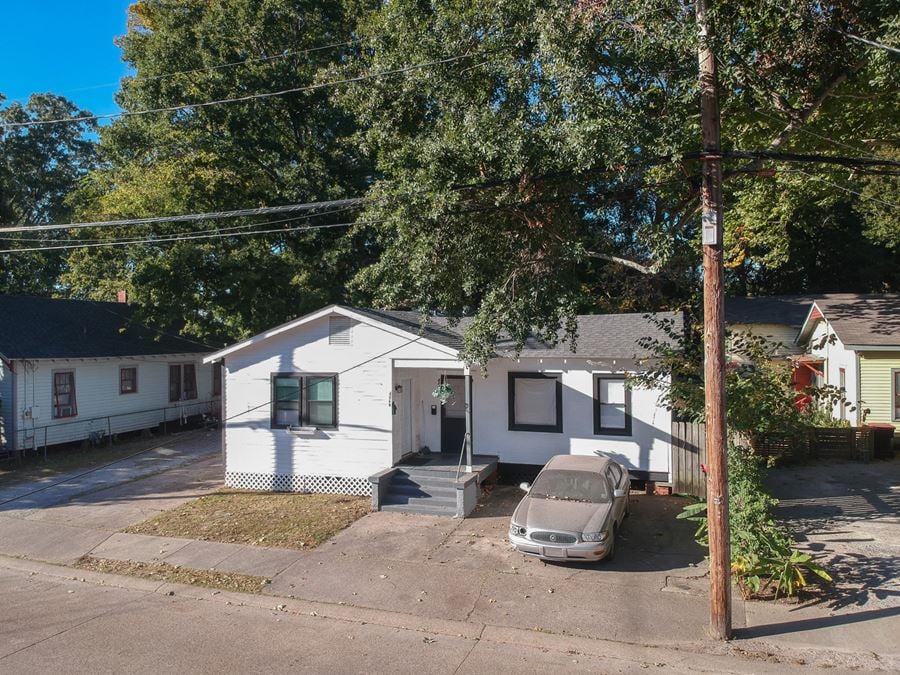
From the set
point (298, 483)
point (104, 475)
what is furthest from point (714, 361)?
point (104, 475)

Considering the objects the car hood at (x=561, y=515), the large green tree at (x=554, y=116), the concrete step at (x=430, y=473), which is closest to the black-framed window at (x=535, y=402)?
the concrete step at (x=430, y=473)

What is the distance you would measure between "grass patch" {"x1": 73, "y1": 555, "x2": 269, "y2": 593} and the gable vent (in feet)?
20.1

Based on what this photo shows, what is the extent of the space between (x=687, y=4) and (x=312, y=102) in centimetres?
1966

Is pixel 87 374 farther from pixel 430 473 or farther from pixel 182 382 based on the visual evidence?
pixel 430 473

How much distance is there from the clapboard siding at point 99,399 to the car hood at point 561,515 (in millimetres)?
17383

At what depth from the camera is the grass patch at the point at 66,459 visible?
56.5ft

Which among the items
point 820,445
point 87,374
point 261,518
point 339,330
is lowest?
point 261,518

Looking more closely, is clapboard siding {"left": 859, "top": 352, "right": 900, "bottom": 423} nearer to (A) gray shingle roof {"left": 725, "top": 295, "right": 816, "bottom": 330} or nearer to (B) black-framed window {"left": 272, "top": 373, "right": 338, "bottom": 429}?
(A) gray shingle roof {"left": 725, "top": 295, "right": 816, "bottom": 330}

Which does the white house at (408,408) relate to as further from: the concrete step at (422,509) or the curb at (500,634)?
the curb at (500,634)

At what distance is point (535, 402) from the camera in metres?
14.6

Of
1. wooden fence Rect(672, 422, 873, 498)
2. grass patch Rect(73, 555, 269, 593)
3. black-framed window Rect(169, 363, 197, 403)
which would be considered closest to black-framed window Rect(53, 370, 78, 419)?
black-framed window Rect(169, 363, 197, 403)

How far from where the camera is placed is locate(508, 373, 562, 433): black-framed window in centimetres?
1434

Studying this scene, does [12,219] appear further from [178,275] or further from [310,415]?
[310,415]

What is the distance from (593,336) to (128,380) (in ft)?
60.6
